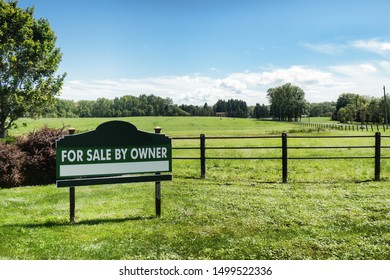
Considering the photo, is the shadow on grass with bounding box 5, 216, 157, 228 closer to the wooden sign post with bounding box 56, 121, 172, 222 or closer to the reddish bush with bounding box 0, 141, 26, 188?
the wooden sign post with bounding box 56, 121, 172, 222

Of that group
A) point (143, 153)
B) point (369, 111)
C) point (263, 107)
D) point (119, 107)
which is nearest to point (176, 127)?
point (119, 107)

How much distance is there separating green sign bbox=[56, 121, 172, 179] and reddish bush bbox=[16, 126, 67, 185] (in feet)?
19.3

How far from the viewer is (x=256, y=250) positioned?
515 centimetres

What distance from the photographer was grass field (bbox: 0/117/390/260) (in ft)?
16.8

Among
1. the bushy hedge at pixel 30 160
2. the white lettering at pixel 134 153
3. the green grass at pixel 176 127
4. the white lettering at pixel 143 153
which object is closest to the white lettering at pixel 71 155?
the white lettering at pixel 134 153

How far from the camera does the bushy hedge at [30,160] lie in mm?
10797

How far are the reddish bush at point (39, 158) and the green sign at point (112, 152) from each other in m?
A: 5.88

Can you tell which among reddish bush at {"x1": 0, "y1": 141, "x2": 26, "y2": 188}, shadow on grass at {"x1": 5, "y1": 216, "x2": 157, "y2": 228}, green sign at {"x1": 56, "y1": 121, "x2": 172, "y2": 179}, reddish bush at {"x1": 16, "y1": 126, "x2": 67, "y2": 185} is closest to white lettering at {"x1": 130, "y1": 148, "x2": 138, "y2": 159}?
green sign at {"x1": 56, "y1": 121, "x2": 172, "y2": 179}

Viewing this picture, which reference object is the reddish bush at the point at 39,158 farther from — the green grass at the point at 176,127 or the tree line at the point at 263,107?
the tree line at the point at 263,107

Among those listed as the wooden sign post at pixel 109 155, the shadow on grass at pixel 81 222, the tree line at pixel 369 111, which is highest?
the tree line at pixel 369 111

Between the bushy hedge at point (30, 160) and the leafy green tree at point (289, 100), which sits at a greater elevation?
the leafy green tree at point (289, 100)

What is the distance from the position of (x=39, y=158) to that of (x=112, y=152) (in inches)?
245

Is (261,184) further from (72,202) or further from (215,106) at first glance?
(215,106)
